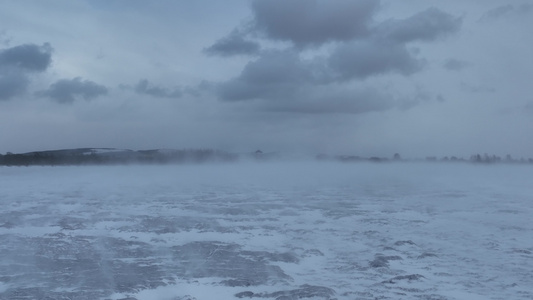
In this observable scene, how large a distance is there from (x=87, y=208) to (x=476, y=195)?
1567 centimetres

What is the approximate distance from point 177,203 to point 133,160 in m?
63.2

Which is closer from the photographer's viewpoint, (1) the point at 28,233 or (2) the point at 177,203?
(1) the point at 28,233

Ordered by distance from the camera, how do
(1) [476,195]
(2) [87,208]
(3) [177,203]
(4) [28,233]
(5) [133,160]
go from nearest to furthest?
(4) [28,233] < (2) [87,208] < (3) [177,203] < (1) [476,195] < (5) [133,160]

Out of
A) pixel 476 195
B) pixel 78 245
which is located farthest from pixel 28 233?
pixel 476 195

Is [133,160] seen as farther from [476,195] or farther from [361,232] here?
[361,232]

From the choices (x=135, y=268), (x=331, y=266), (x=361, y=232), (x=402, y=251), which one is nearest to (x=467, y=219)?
(x=361, y=232)

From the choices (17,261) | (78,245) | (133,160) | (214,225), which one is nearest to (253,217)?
(214,225)

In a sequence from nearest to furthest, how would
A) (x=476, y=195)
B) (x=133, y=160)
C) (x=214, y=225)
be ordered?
(x=214, y=225) < (x=476, y=195) < (x=133, y=160)

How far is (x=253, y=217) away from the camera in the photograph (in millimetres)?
15219

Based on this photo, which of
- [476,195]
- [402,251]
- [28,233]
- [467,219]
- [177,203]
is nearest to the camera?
[402,251]

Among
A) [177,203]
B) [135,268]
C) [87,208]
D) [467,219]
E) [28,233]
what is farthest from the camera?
[177,203]

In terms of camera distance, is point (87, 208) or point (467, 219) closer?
point (467, 219)

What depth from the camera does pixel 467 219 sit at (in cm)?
1470

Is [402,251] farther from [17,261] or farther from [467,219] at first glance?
[17,261]
